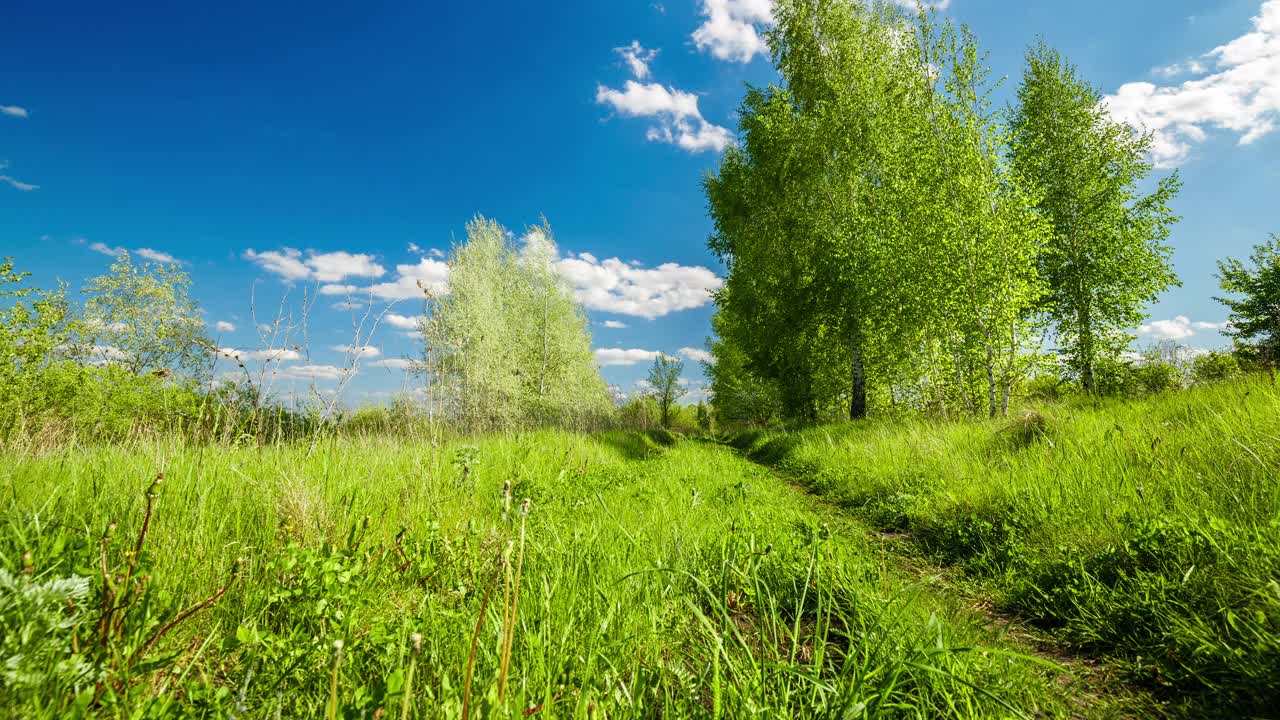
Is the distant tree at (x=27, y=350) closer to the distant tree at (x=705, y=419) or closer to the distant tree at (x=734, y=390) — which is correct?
the distant tree at (x=705, y=419)

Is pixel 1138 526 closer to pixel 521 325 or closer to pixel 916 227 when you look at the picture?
pixel 916 227

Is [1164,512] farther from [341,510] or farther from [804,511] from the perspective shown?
[341,510]

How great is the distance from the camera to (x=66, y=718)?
45.6 inches

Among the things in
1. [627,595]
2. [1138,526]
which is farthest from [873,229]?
[627,595]

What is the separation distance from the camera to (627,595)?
211cm

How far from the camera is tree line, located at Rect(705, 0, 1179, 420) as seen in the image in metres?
9.54

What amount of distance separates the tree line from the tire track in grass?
7.91 metres

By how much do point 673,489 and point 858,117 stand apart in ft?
43.2

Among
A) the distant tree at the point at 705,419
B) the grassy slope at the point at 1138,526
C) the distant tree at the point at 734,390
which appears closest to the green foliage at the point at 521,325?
the distant tree at the point at 705,419

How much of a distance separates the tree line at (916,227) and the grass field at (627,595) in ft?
19.6

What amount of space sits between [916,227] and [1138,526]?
8.97 meters

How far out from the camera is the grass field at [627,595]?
1.42 meters

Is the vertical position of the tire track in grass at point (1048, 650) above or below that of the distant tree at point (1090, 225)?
below

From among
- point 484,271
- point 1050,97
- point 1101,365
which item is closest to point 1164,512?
point 1101,365
